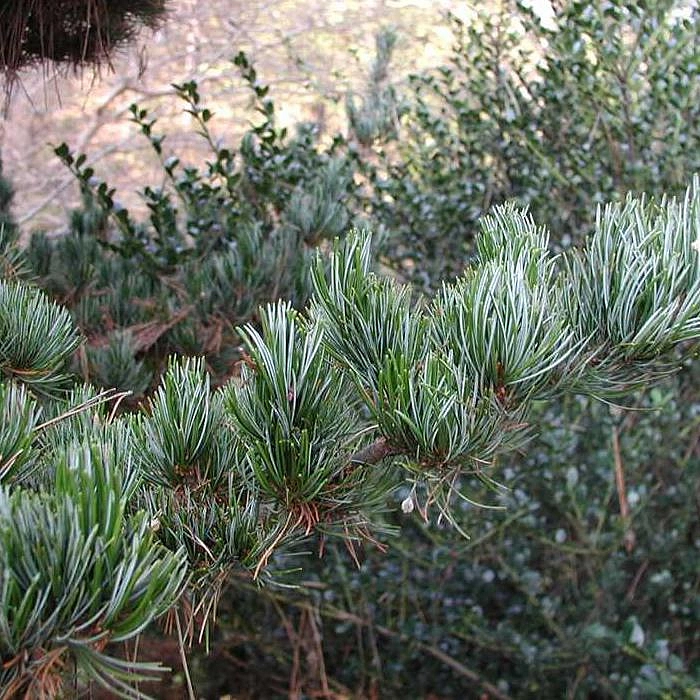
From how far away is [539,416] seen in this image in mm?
2227

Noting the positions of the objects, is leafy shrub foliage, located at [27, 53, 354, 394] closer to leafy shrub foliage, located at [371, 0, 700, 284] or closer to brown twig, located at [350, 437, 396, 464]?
leafy shrub foliage, located at [371, 0, 700, 284]

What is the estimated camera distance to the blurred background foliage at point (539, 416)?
2020 mm

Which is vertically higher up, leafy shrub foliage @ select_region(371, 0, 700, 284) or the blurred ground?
leafy shrub foliage @ select_region(371, 0, 700, 284)

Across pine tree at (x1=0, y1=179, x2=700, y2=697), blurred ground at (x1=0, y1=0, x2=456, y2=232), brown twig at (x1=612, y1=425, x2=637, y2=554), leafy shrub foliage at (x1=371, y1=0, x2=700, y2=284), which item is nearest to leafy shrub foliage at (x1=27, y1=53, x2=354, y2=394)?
leafy shrub foliage at (x1=371, y1=0, x2=700, y2=284)

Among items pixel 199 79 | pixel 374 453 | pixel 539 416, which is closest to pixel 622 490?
pixel 539 416

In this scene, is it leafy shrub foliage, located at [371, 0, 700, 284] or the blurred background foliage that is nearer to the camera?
the blurred background foliage

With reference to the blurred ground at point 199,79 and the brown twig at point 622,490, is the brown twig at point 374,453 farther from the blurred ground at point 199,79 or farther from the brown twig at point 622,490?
the blurred ground at point 199,79

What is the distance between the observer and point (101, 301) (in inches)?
67.3

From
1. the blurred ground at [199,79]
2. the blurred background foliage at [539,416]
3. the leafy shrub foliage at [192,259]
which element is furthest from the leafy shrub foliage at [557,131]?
the blurred ground at [199,79]

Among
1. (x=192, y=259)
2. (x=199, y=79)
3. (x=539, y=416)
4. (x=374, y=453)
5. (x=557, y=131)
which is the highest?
(x=374, y=453)

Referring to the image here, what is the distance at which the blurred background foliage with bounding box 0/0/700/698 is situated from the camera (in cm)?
202

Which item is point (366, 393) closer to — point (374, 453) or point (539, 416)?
point (374, 453)

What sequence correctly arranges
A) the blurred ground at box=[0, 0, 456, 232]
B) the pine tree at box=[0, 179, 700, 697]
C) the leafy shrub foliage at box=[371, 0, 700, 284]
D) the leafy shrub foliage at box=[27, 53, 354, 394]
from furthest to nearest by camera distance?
the blurred ground at box=[0, 0, 456, 232] < the leafy shrub foliage at box=[371, 0, 700, 284] < the leafy shrub foliage at box=[27, 53, 354, 394] < the pine tree at box=[0, 179, 700, 697]

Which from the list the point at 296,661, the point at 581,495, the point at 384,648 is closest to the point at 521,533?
the point at 581,495
